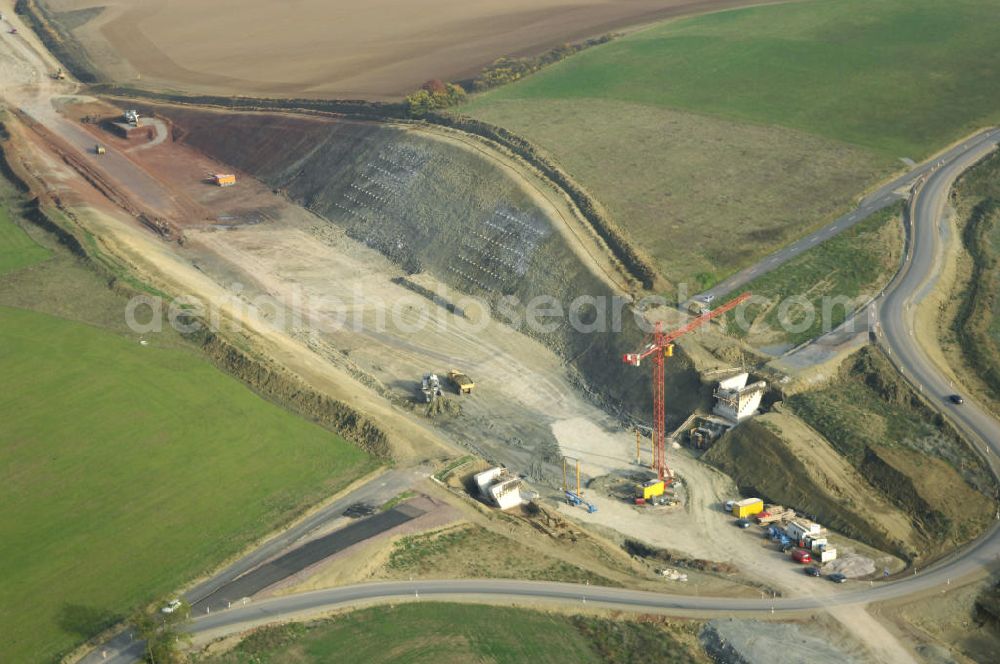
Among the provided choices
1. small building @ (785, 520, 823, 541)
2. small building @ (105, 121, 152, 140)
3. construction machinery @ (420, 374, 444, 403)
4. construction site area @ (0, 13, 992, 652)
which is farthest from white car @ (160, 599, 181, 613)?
small building @ (105, 121, 152, 140)

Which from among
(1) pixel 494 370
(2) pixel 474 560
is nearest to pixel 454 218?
(1) pixel 494 370

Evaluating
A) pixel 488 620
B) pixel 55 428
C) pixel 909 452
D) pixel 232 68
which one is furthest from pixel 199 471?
pixel 232 68

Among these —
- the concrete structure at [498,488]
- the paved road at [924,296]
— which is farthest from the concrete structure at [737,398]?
the concrete structure at [498,488]

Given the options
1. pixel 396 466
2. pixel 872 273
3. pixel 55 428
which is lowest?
pixel 55 428

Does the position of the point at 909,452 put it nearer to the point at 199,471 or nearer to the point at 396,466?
the point at 396,466

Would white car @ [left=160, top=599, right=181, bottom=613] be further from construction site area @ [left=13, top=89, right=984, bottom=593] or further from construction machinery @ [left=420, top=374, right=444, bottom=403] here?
construction machinery @ [left=420, top=374, right=444, bottom=403]

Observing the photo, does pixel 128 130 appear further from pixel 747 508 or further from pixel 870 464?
pixel 870 464

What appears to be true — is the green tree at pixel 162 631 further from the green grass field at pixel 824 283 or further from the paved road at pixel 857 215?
the paved road at pixel 857 215
